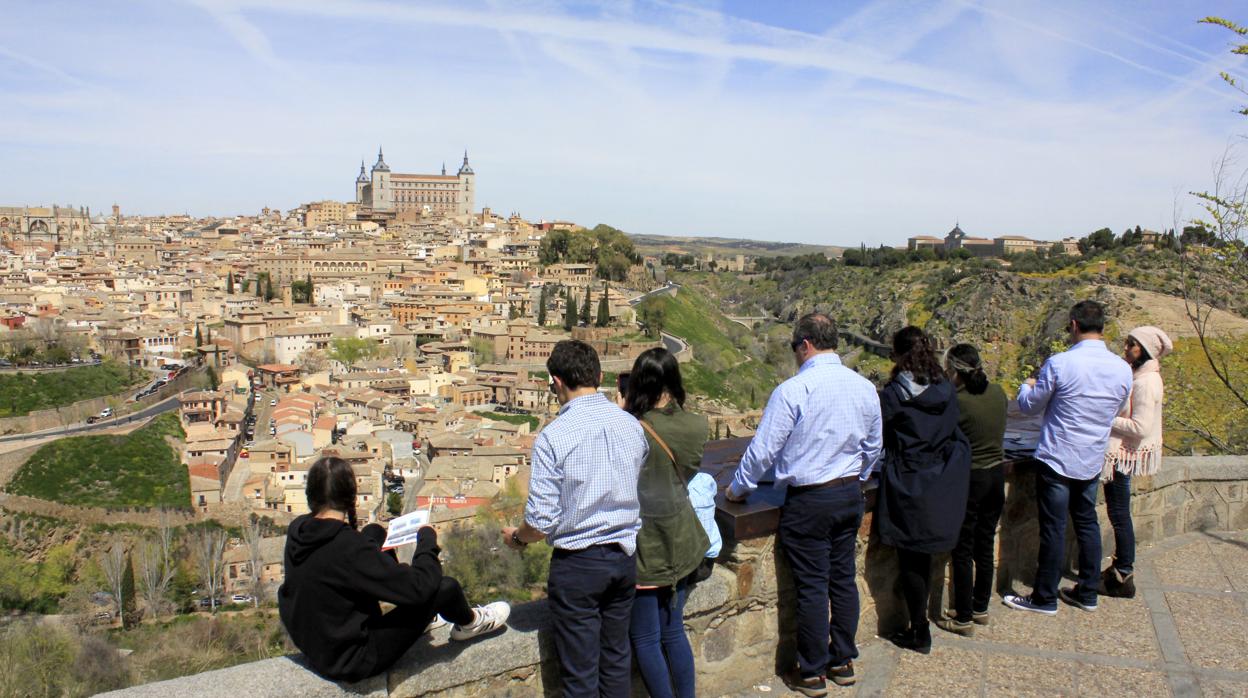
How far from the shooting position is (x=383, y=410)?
37.0m

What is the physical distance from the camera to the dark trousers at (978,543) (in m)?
3.34

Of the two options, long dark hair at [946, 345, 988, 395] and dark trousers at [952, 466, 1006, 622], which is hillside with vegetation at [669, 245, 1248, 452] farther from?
long dark hair at [946, 345, 988, 395]

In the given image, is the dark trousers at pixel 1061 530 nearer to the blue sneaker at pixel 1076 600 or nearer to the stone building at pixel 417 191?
the blue sneaker at pixel 1076 600

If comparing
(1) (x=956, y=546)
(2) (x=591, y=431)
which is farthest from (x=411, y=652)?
(1) (x=956, y=546)

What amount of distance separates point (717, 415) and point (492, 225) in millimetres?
63416

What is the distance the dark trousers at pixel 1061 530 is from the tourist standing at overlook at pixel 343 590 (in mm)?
2815

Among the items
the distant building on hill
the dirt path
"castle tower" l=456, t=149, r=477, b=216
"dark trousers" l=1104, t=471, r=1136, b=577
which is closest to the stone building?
"castle tower" l=456, t=149, r=477, b=216

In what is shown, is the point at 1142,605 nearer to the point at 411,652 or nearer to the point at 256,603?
the point at 411,652

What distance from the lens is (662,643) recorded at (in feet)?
8.91

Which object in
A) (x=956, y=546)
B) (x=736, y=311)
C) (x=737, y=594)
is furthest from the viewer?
(x=736, y=311)

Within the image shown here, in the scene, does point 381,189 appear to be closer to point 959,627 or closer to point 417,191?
point 417,191

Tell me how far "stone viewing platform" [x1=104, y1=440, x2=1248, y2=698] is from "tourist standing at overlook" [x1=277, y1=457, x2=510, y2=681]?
11 centimetres

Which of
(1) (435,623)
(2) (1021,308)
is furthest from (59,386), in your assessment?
(2) (1021,308)

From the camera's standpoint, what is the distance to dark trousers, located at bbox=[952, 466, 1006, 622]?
3344 millimetres
